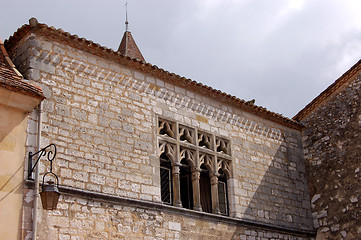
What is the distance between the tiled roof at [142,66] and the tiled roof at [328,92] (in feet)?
1.15

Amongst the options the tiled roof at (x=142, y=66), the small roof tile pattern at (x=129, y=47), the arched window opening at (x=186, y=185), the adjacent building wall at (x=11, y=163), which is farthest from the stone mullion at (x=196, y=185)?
the small roof tile pattern at (x=129, y=47)

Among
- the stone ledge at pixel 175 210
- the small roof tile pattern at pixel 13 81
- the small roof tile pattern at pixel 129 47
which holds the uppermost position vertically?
the small roof tile pattern at pixel 129 47

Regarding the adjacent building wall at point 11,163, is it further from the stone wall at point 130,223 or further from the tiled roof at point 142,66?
the tiled roof at point 142,66

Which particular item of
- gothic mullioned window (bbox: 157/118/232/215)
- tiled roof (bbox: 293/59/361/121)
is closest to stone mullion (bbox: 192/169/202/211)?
gothic mullioned window (bbox: 157/118/232/215)

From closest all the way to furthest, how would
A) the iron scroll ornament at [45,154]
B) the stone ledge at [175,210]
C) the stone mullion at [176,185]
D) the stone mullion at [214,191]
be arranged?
1. the iron scroll ornament at [45,154]
2. the stone ledge at [175,210]
3. the stone mullion at [176,185]
4. the stone mullion at [214,191]

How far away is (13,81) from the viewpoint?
8.27m

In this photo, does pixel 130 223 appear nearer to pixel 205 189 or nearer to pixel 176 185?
pixel 176 185

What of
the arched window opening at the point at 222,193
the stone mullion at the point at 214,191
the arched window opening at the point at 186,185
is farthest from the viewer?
the arched window opening at the point at 222,193

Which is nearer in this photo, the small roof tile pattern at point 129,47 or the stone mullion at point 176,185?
the stone mullion at point 176,185

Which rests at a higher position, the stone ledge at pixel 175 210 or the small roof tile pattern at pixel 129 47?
the small roof tile pattern at pixel 129 47

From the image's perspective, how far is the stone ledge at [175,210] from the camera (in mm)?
8586

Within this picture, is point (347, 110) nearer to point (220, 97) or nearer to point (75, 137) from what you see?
point (220, 97)

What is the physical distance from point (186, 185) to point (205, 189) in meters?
0.48

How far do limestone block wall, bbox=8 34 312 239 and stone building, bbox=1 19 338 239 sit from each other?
2cm
